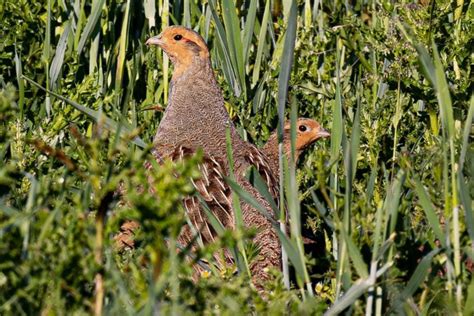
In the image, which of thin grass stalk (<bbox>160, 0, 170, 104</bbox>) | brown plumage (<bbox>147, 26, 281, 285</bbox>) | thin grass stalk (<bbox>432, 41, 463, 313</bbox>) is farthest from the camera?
thin grass stalk (<bbox>160, 0, 170, 104</bbox>)

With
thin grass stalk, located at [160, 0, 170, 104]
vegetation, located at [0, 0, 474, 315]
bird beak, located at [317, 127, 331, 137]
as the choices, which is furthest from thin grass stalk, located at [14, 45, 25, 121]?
bird beak, located at [317, 127, 331, 137]

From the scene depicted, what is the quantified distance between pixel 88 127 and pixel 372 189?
2.13 metres

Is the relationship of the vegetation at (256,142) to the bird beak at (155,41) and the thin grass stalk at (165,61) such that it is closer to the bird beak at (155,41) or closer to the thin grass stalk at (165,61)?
the thin grass stalk at (165,61)

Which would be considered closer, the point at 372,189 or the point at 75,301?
the point at 75,301

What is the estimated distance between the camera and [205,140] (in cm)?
567

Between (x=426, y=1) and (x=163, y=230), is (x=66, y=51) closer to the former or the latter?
(x=426, y=1)

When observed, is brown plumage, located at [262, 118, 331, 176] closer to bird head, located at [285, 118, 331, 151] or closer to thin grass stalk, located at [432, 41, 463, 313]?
bird head, located at [285, 118, 331, 151]

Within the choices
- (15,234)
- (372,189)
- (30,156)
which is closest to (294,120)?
(372,189)

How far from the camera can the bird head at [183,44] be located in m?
6.16

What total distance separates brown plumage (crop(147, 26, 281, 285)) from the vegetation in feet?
0.47

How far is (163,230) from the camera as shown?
2.42m

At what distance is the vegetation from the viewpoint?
2.58 m

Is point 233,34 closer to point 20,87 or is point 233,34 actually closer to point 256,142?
point 256,142

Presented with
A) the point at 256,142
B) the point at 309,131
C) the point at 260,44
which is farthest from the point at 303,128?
the point at 260,44
